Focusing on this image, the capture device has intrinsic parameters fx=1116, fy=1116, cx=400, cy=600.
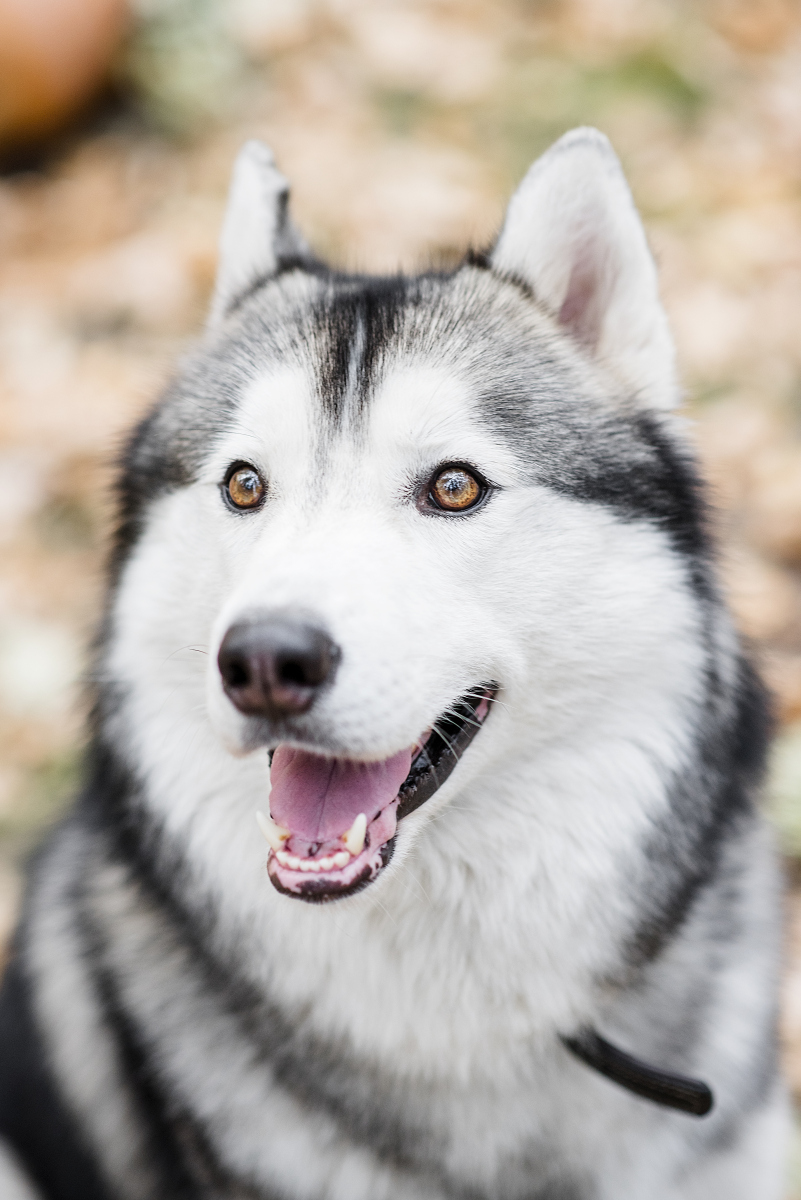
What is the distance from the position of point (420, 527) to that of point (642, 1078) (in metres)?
1.23

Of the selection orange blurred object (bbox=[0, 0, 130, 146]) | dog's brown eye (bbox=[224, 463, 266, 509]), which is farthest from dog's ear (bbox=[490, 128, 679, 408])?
orange blurred object (bbox=[0, 0, 130, 146])

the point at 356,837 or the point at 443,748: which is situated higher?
the point at 443,748

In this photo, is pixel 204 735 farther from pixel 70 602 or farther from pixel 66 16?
pixel 66 16

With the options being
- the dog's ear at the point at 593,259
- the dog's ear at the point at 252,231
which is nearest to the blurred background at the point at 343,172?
the dog's ear at the point at 252,231

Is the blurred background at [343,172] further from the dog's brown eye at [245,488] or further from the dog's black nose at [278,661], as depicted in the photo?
the dog's black nose at [278,661]

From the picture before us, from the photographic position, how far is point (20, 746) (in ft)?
15.0

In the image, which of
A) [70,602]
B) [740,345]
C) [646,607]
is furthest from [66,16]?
[646,607]

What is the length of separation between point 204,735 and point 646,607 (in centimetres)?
97

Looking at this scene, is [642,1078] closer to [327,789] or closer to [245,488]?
[327,789]

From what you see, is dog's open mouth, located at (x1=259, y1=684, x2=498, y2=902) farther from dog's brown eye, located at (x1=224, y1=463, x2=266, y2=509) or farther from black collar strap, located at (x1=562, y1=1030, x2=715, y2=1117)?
black collar strap, located at (x1=562, y1=1030, x2=715, y2=1117)

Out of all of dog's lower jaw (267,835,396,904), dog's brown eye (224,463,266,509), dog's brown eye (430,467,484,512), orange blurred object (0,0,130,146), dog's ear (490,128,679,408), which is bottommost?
dog's lower jaw (267,835,396,904)

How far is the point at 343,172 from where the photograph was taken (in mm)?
6703

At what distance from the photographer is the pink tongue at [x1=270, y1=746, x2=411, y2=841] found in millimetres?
2088

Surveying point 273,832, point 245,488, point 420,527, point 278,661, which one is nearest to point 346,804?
point 273,832
